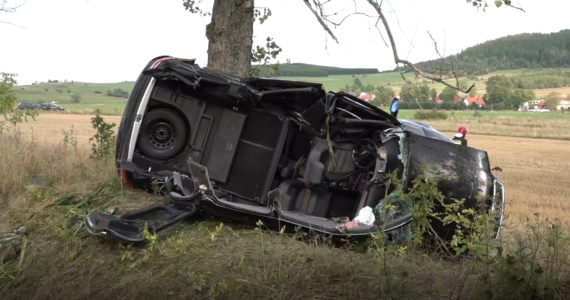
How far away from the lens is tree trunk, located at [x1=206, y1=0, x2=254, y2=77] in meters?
8.67

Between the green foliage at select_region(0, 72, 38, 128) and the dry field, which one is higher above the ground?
the dry field

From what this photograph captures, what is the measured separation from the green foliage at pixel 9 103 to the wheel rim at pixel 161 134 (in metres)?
4.83

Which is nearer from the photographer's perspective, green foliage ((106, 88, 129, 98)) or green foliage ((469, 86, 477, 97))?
green foliage ((469, 86, 477, 97))

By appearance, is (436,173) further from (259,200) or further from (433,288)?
(259,200)

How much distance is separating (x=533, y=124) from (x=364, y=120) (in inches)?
1361

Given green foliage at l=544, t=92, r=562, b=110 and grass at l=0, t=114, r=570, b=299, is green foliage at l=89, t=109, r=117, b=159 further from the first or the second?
green foliage at l=544, t=92, r=562, b=110

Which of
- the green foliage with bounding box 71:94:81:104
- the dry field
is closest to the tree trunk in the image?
the dry field

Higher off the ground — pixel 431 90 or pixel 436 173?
pixel 431 90

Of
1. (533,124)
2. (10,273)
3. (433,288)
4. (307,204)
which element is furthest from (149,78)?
(533,124)

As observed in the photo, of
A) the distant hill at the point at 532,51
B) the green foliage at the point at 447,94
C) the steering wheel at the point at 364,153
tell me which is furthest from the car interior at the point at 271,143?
the distant hill at the point at 532,51

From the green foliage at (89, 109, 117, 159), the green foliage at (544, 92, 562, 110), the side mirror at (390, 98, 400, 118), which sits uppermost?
the green foliage at (544, 92, 562, 110)

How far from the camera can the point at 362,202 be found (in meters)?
5.43

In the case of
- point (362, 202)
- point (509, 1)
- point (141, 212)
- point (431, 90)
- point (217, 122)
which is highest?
point (509, 1)

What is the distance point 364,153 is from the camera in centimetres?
580
